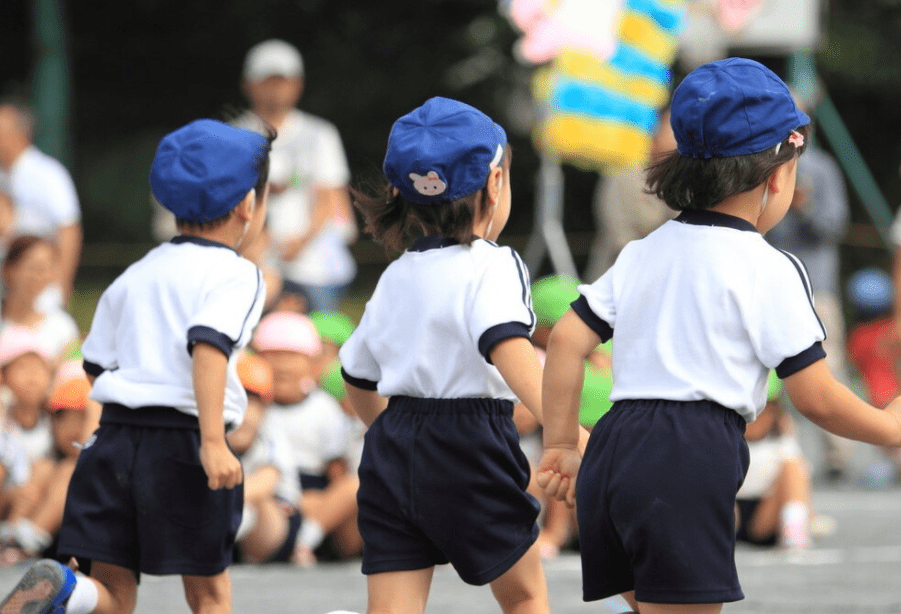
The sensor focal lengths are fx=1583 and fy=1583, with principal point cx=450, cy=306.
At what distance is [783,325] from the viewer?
3311mm

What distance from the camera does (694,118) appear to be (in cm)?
344


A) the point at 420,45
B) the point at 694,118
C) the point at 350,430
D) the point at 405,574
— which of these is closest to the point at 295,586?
the point at 350,430

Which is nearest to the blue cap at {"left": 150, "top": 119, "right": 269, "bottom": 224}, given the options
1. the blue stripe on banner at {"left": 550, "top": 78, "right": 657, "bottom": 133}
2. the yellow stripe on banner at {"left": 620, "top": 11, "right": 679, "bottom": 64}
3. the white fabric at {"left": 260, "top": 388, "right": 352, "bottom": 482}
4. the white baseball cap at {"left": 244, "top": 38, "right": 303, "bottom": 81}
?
the white fabric at {"left": 260, "top": 388, "right": 352, "bottom": 482}

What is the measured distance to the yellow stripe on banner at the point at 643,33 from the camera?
33.8ft

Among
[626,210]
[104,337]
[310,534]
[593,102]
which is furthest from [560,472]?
[593,102]

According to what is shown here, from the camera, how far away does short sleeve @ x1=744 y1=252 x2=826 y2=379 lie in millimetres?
3307

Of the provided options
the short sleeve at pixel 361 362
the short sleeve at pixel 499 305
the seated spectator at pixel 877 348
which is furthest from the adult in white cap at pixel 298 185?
the short sleeve at pixel 499 305

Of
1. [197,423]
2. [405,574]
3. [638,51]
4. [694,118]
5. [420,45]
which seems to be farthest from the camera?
[420,45]

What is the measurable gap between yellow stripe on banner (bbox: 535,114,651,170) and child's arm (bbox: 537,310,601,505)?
6732 mm

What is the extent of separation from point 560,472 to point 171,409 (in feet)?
3.92

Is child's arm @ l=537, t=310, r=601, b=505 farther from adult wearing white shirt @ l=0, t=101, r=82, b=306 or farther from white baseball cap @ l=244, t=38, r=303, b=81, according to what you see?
white baseball cap @ l=244, t=38, r=303, b=81

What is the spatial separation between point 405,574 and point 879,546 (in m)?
4.30

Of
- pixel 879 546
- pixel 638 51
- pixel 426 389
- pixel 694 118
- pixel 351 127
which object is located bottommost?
pixel 351 127

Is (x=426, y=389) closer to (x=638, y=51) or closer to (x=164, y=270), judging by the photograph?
(x=164, y=270)
